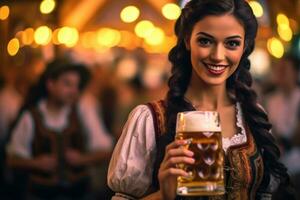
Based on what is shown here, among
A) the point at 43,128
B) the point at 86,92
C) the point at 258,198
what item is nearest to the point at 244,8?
the point at 258,198

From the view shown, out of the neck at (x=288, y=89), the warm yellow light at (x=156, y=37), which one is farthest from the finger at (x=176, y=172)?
the warm yellow light at (x=156, y=37)

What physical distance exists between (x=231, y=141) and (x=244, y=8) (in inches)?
15.5

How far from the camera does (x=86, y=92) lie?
6938 millimetres

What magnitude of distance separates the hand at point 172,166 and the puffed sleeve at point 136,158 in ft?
0.48

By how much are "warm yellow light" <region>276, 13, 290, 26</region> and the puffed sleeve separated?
5577mm

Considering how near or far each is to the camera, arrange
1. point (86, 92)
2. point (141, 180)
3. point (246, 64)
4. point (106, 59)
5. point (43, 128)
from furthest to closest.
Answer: point (106, 59)
point (86, 92)
point (43, 128)
point (246, 64)
point (141, 180)

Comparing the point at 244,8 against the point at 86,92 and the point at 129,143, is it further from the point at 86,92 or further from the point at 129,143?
the point at 86,92

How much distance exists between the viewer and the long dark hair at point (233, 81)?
7.41ft

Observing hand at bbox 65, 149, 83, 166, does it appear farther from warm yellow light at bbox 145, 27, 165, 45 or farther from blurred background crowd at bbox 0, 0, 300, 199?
warm yellow light at bbox 145, 27, 165, 45

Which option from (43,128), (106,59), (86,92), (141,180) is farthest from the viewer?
(106,59)

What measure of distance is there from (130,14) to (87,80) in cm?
120

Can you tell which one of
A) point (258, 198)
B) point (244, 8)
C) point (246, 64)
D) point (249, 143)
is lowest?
point (258, 198)

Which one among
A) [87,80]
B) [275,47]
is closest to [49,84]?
[87,80]

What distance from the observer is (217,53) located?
7.31 feet
